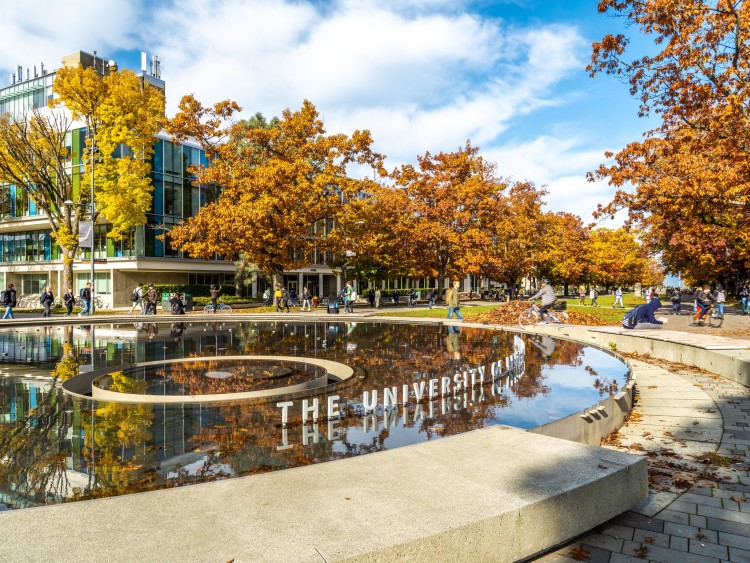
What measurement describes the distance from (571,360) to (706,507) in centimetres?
949

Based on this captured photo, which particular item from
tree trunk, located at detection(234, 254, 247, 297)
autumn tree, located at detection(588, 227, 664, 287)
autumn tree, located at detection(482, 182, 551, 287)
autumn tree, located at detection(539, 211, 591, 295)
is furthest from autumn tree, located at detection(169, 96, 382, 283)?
autumn tree, located at detection(588, 227, 664, 287)

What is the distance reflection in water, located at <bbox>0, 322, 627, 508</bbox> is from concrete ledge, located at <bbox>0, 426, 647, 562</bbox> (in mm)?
1941

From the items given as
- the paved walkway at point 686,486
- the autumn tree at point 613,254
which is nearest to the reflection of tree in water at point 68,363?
the paved walkway at point 686,486

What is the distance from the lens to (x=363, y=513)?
3576 millimetres

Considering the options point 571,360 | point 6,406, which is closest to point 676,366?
point 571,360

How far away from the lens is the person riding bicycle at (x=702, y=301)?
73.0 ft

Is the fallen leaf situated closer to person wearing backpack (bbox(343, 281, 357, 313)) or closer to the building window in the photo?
person wearing backpack (bbox(343, 281, 357, 313))

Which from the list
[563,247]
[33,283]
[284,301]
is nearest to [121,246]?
[33,283]

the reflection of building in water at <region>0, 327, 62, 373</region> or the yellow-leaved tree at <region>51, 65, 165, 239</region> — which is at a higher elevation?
the yellow-leaved tree at <region>51, 65, 165, 239</region>

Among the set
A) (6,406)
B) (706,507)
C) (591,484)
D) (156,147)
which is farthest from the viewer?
(156,147)

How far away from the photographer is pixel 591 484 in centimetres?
411

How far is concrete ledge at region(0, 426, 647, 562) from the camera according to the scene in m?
3.13

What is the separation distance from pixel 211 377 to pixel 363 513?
9.18 metres

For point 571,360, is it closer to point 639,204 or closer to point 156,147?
point 639,204
